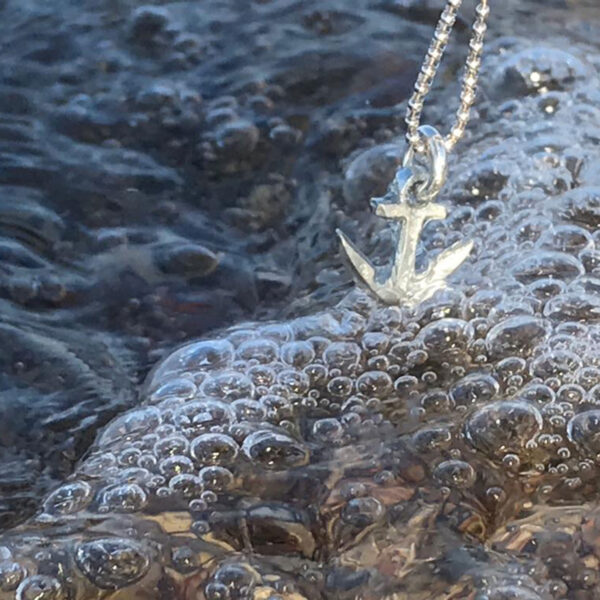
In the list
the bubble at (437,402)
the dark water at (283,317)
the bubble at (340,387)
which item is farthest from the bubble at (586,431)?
the bubble at (340,387)

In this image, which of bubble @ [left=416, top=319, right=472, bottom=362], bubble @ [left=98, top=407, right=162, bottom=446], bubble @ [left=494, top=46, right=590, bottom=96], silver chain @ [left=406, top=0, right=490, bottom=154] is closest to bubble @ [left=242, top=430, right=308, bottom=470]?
bubble @ [left=98, top=407, right=162, bottom=446]

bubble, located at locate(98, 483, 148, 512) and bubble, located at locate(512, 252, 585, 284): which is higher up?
bubble, located at locate(512, 252, 585, 284)

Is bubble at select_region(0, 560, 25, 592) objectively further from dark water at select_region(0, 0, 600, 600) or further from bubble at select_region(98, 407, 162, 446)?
bubble at select_region(98, 407, 162, 446)

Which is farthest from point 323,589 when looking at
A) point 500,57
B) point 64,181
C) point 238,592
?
point 500,57

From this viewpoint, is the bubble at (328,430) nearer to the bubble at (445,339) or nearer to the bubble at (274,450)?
the bubble at (274,450)

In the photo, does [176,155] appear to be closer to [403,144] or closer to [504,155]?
[403,144]
